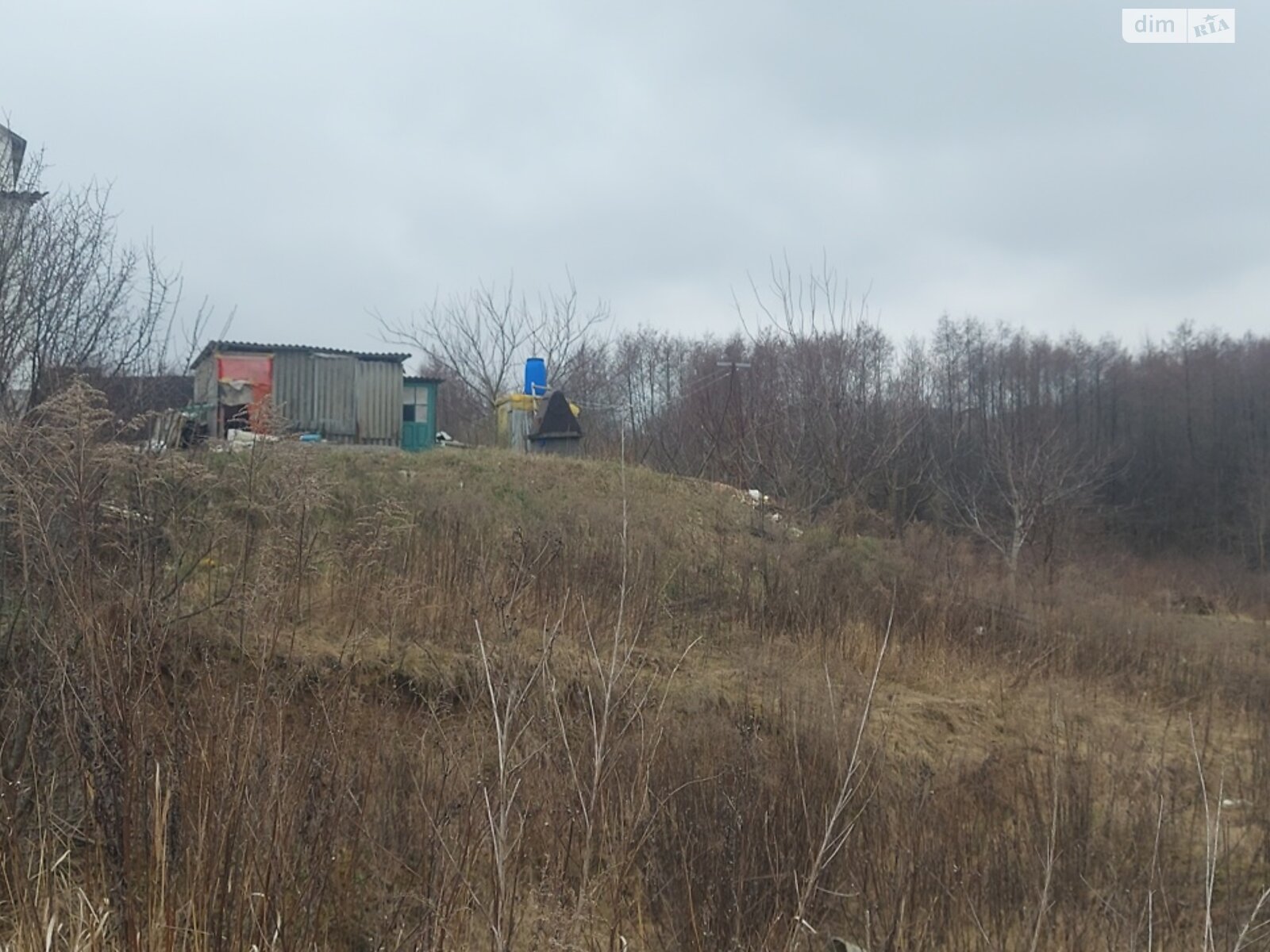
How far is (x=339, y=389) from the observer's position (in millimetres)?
19734

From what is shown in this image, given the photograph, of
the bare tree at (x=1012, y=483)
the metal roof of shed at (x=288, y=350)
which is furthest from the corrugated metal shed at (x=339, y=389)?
the bare tree at (x=1012, y=483)

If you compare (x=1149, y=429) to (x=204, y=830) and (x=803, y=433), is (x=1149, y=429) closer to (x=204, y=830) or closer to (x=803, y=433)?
(x=803, y=433)

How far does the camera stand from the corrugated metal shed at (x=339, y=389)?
19.1 metres

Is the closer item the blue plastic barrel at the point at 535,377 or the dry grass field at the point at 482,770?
the dry grass field at the point at 482,770

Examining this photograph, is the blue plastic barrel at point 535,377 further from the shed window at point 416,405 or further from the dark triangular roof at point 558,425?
the shed window at point 416,405

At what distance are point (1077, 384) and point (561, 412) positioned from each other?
36.2m

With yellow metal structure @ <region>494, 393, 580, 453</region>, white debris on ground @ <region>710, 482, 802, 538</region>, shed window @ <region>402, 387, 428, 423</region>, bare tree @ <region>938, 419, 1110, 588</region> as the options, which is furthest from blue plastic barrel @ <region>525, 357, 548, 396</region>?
bare tree @ <region>938, 419, 1110, 588</region>

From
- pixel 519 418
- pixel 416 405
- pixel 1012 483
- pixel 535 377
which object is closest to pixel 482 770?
pixel 416 405

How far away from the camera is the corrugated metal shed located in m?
19.1

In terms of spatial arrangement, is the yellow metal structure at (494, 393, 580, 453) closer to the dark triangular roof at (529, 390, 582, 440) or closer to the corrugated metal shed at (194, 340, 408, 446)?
the dark triangular roof at (529, 390, 582, 440)

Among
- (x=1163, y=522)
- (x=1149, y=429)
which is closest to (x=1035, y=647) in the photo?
Answer: (x=1163, y=522)

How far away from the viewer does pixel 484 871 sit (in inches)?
131

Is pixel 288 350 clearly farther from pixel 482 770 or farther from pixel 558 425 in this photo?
pixel 482 770

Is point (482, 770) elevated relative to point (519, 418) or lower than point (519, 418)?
lower
